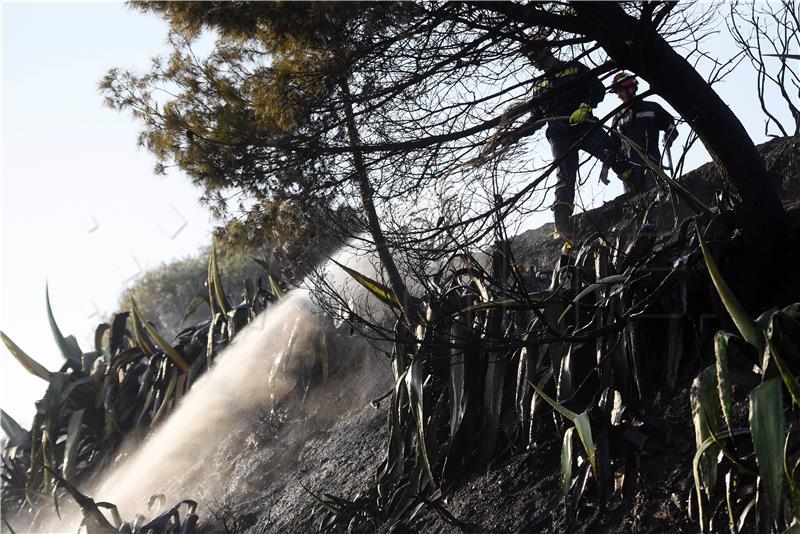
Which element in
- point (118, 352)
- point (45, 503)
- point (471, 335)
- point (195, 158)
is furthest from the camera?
point (118, 352)

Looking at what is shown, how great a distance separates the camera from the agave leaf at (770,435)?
11.8 ft

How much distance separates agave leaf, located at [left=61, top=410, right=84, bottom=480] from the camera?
9.30 metres

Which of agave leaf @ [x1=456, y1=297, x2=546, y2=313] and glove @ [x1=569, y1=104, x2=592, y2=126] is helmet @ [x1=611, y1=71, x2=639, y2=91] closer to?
glove @ [x1=569, y1=104, x2=592, y2=126]

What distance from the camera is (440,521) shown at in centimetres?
530

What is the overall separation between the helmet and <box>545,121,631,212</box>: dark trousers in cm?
24

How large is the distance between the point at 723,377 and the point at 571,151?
1709 millimetres

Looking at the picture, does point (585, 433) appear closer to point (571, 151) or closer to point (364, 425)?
point (571, 151)

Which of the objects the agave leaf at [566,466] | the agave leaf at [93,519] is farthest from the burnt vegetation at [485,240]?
the agave leaf at [93,519]

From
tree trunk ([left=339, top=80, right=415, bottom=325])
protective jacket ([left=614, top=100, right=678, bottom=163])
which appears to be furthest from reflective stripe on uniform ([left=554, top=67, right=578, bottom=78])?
protective jacket ([left=614, top=100, right=678, bottom=163])

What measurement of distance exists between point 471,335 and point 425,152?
0.98 m

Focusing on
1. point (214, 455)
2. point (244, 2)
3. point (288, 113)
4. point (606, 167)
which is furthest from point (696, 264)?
point (214, 455)

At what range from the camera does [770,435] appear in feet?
12.0

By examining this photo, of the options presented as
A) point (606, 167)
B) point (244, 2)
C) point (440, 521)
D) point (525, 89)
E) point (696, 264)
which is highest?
point (244, 2)

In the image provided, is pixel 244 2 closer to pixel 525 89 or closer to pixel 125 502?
pixel 525 89
